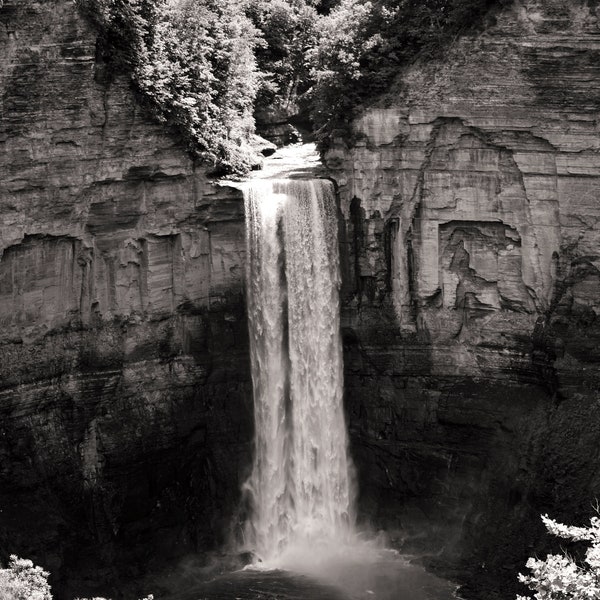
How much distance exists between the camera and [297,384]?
38.8m

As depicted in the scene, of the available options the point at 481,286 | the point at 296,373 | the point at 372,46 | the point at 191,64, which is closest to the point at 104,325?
the point at 296,373

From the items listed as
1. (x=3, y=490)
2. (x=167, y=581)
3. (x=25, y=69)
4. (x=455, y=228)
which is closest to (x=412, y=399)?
(x=455, y=228)

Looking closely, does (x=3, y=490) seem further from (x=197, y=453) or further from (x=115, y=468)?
(x=197, y=453)

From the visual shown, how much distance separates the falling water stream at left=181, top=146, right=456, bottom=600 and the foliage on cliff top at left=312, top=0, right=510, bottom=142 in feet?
9.28

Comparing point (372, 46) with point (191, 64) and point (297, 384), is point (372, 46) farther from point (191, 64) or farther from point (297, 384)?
point (297, 384)

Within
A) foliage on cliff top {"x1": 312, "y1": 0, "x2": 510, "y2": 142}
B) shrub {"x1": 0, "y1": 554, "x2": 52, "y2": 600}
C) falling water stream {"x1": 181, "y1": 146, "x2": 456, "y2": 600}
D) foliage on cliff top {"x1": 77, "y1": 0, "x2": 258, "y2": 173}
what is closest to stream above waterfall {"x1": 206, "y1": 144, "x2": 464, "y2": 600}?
falling water stream {"x1": 181, "y1": 146, "x2": 456, "y2": 600}

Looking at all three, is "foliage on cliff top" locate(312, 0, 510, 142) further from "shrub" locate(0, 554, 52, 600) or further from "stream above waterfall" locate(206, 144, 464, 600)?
"shrub" locate(0, 554, 52, 600)

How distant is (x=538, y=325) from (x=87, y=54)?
16.5 m

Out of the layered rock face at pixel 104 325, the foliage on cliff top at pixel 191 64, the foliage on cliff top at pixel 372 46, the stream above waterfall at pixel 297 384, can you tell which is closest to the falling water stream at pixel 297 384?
the stream above waterfall at pixel 297 384

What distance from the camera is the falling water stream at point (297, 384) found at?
123 ft

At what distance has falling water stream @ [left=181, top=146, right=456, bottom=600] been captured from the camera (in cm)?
3759

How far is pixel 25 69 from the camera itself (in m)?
33.2

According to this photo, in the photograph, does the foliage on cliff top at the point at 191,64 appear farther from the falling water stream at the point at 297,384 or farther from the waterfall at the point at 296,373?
the waterfall at the point at 296,373

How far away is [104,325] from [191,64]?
9169 mm
